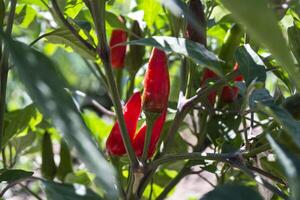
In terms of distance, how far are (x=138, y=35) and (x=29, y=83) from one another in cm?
59

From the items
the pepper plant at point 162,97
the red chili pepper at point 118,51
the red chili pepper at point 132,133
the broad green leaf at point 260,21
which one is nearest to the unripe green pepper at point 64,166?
the pepper plant at point 162,97

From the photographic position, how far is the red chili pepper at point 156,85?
71 cm

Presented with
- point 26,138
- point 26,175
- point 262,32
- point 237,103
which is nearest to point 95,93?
point 26,138

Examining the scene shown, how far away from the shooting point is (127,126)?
79cm

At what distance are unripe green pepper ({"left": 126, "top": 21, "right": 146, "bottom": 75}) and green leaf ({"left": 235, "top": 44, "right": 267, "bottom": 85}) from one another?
384 millimetres

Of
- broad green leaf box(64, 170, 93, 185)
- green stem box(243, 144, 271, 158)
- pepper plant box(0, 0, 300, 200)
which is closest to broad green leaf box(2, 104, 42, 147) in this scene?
pepper plant box(0, 0, 300, 200)

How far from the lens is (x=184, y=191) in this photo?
1.53 m

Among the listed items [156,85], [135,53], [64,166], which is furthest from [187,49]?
[64,166]

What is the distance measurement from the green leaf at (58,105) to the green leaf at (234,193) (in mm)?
108

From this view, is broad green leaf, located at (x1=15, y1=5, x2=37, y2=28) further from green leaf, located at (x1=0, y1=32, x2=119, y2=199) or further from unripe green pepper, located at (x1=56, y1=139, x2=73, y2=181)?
green leaf, located at (x1=0, y1=32, x2=119, y2=199)

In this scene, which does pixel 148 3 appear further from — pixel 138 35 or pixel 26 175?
pixel 26 175

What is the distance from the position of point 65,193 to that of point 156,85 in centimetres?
26

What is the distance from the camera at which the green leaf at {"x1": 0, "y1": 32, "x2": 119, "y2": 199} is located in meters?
0.35

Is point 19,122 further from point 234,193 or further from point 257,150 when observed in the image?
→ point 234,193
